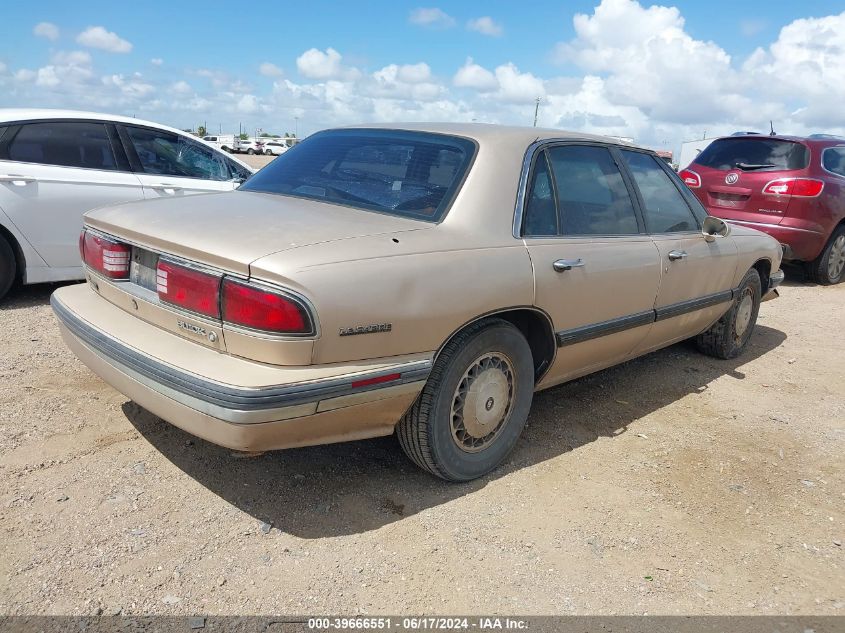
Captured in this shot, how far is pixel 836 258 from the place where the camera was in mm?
8359

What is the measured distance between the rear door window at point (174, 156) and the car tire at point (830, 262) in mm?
6913

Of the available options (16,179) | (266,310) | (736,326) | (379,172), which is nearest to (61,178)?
(16,179)

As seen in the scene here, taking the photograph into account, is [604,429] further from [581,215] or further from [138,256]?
[138,256]

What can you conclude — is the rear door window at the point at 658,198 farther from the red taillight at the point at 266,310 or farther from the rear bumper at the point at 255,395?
the red taillight at the point at 266,310

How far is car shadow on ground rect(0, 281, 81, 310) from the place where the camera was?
5.38 meters

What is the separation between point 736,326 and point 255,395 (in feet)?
13.4

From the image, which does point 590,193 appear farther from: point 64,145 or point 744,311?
point 64,145

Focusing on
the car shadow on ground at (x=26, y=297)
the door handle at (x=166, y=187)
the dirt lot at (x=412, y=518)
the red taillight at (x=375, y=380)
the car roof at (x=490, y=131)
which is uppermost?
the car roof at (x=490, y=131)

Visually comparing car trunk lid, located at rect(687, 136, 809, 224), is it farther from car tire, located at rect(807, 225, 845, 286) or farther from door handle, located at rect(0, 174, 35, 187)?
door handle, located at rect(0, 174, 35, 187)

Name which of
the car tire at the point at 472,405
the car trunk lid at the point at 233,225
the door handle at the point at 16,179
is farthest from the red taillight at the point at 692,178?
the door handle at the point at 16,179

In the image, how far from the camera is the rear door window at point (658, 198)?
3.96 m

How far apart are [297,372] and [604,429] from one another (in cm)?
211

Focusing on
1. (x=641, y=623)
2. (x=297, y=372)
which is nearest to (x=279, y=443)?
(x=297, y=372)

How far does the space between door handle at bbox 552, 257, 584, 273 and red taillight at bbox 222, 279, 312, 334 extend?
4.38ft
